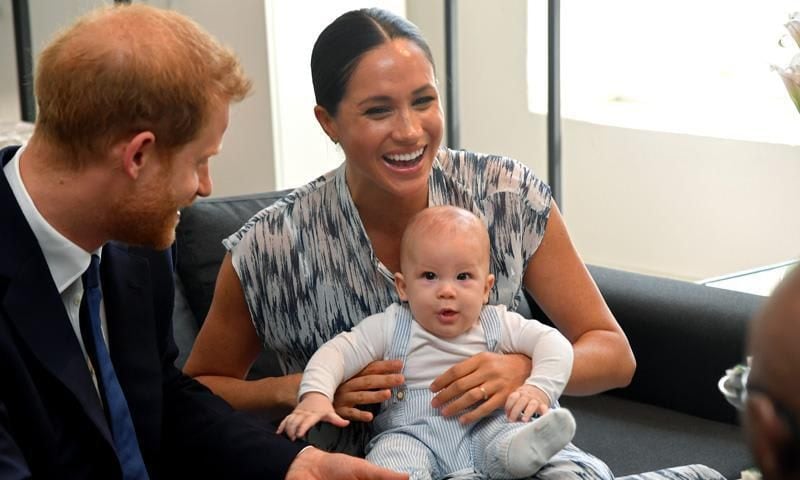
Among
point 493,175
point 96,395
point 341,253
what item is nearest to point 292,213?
point 341,253

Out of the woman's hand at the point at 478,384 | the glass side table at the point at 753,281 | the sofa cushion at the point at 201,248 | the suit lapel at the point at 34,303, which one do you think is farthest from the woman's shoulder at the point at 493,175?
the glass side table at the point at 753,281

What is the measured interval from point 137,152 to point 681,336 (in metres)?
1.60

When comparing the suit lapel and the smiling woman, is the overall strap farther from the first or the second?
the suit lapel

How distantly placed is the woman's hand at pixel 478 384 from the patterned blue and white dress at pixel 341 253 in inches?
8.6

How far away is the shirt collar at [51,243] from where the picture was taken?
1672 mm

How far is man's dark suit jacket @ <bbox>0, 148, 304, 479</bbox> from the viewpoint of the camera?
1653 millimetres

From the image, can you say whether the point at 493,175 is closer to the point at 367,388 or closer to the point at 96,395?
the point at 367,388

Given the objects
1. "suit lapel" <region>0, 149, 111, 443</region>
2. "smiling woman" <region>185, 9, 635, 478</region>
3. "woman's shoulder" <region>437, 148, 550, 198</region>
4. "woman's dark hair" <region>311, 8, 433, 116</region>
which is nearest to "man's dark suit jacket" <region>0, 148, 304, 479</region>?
"suit lapel" <region>0, 149, 111, 443</region>

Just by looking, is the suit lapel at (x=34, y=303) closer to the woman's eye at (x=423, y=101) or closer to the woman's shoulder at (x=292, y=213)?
the woman's shoulder at (x=292, y=213)

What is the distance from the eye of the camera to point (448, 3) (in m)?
4.50

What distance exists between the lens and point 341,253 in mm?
2271

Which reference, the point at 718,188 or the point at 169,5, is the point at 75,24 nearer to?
the point at 169,5

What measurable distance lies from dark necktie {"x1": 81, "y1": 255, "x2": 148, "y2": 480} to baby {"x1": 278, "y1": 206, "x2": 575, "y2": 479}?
0.26 m

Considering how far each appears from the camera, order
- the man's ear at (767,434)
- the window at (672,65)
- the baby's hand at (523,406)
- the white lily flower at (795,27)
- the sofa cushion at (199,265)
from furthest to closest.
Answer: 1. the window at (672,65)
2. the sofa cushion at (199,265)
3. the white lily flower at (795,27)
4. the baby's hand at (523,406)
5. the man's ear at (767,434)
